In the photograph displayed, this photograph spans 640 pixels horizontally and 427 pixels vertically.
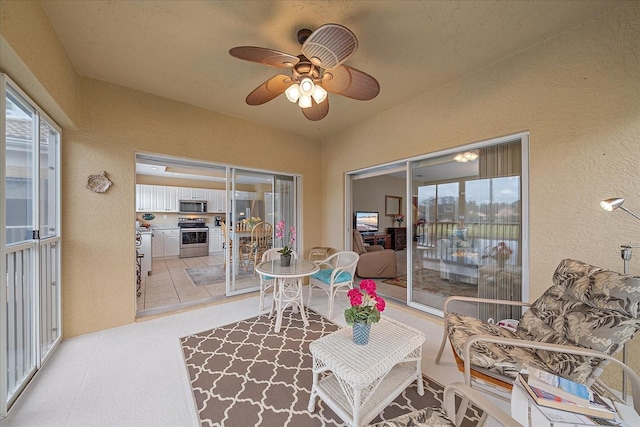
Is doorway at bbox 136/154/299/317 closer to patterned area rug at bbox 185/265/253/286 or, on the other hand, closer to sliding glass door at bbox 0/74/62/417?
patterned area rug at bbox 185/265/253/286

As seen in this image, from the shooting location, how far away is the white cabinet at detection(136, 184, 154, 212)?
238 inches

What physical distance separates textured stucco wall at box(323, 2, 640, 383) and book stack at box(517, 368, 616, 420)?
47.0 inches

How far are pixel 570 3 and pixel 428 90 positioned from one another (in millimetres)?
1179

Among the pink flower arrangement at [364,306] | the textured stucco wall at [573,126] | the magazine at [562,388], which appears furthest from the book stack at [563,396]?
the textured stucco wall at [573,126]

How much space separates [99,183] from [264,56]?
2.33 metres

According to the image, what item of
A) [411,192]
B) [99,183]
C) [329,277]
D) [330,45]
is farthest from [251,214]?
[330,45]

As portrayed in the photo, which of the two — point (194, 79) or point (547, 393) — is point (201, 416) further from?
point (194, 79)

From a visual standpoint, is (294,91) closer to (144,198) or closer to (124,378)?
(124,378)

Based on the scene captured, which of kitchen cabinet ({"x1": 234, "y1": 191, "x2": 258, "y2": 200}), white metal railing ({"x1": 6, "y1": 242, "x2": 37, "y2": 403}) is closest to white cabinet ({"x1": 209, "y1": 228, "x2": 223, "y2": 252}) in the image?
kitchen cabinet ({"x1": 234, "y1": 191, "x2": 258, "y2": 200})

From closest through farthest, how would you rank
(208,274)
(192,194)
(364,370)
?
(364,370)
(208,274)
(192,194)

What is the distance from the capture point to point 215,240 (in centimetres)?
698

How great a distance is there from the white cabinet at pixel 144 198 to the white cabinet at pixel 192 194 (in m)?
0.70

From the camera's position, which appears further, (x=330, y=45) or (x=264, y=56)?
(x=264, y=56)

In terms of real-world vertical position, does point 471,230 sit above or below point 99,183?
below
